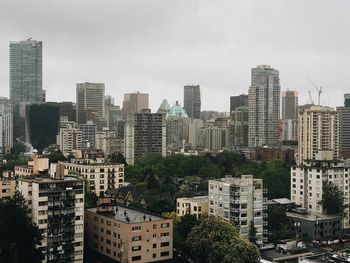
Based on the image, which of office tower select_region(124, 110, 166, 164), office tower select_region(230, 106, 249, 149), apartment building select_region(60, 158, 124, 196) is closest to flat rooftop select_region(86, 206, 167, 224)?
apartment building select_region(60, 158, 124, 196)

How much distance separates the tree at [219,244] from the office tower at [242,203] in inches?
215

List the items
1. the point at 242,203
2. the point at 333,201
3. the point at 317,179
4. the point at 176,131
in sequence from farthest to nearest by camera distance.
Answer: the point at 176,131 → the point at 317,179 → the point at 333,201 → the point at 242,203

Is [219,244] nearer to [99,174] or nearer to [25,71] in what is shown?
[99,174]

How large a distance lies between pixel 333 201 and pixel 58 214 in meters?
26.4

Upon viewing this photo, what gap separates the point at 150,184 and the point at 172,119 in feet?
314

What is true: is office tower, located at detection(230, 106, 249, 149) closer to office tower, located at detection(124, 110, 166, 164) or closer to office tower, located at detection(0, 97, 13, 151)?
office tower, located at detection(124, 110, 166, 164)

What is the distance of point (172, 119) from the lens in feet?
518

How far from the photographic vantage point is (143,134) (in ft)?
335

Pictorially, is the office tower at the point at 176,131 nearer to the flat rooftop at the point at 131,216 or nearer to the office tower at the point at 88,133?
the office tower at the point at 88,133

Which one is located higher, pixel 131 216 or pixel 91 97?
pixel 91 97

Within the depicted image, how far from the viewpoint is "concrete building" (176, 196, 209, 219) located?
45469 millimetres

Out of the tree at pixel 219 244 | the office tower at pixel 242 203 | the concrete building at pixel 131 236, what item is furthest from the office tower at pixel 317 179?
the concrete building at pixel 131 236

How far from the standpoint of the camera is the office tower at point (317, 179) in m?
52.1

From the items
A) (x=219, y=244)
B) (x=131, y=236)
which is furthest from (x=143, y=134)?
(x=219, y=244)
